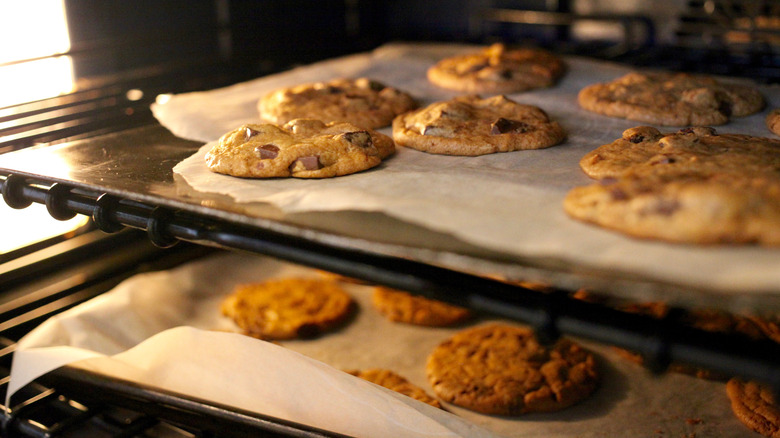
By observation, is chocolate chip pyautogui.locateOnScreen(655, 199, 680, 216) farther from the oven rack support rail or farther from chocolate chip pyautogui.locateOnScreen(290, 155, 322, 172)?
chocolate chip pyautogui.locateOnScreen(290, 155, 322, 172)

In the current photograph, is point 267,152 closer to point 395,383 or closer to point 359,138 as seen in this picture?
point 359,138

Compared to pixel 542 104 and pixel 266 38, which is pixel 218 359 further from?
pixel 266 38

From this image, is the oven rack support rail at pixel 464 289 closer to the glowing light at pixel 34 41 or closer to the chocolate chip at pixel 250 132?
the chocolate chip at pixel 250 132

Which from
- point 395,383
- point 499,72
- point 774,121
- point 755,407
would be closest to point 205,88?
point 499,72

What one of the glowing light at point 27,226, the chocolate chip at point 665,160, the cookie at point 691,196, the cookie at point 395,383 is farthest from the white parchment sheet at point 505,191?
the glowing light at point 27,226

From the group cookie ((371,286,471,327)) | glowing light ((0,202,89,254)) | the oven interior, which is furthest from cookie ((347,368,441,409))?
glowing light ((0,202,89,254))

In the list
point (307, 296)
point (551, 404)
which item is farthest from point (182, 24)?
point (551, 404)

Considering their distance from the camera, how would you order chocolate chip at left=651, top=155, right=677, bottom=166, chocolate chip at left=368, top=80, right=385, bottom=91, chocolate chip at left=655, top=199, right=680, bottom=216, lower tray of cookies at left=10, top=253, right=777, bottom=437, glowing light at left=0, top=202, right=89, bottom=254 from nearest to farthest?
chocolate chip at left=655, top=199, right=680, bottom=216 < chocolate chip at left=651, top=155, right=677, bottom=166 < lower tray of cookies at left=10, top=253, right=777, bottom=437 < chocolate chip at left=368, top=80, right=385, bottom=91 < glowing light at left=0, top=202, right=89, bottom=254
